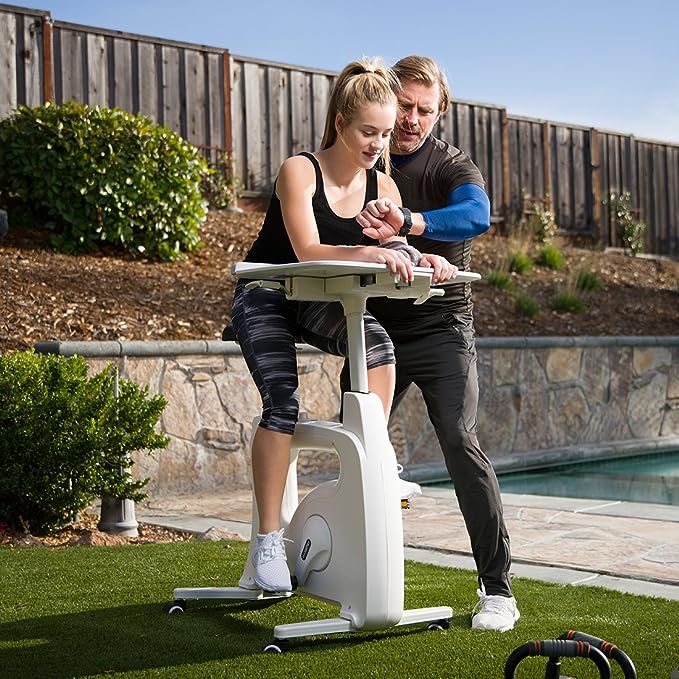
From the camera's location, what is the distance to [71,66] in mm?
10172

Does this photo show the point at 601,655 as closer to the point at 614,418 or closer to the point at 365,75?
the point at 365,75

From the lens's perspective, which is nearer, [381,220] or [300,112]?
[381,220]

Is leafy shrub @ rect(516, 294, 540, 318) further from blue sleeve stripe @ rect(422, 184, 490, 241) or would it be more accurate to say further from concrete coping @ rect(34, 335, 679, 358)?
blue sleeve stripe @ rect(422, 184, 490, 241)

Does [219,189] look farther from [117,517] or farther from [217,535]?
[217,535]

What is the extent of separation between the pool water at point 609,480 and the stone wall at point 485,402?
0.46ft

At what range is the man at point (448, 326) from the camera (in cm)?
339

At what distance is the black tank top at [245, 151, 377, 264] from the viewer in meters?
3.27

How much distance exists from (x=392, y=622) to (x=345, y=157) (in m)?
1.35

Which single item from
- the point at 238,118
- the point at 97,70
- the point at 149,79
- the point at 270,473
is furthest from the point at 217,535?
the point at 238,118

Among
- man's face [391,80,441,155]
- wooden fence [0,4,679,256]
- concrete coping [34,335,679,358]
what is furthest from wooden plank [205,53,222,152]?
man's face [391,80,441,155]

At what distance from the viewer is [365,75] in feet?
10.4

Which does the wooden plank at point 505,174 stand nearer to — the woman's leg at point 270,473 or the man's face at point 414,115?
the man's face at point 414,115

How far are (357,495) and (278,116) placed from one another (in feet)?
29.8

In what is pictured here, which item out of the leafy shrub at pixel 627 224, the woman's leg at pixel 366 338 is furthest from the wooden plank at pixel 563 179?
the woman's leg at pixel 366 338
